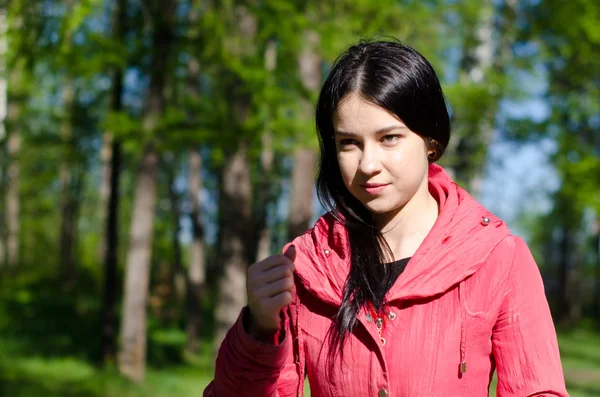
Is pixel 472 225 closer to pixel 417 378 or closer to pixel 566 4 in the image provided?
pixel 417 378

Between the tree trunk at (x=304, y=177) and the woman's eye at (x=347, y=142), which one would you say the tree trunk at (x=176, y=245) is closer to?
the tree trunk at (x=304, y=177)

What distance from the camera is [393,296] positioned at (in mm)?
1819

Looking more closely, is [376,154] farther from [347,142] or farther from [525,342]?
[525,342]

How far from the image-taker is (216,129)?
9.03 m

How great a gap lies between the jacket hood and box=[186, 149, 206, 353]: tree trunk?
14.9m

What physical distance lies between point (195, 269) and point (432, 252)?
1610cm

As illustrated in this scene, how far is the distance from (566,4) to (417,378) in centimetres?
1047

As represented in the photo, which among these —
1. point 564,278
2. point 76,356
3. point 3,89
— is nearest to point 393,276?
point 76,356

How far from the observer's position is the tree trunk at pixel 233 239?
12.0 meters

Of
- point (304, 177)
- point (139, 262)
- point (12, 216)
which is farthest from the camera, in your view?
point (12, 216)

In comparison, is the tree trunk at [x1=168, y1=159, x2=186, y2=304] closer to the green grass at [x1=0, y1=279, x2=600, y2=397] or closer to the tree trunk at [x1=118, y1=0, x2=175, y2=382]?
the green grass at [x1=0, y1=279, x2=600, y2=397]

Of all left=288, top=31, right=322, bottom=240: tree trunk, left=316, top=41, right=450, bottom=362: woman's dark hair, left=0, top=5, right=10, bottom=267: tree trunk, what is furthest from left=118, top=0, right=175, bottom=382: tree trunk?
left=316, top=41, right=450, bottom=362: woman's dark hair

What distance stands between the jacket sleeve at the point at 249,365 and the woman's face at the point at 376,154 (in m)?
0.36

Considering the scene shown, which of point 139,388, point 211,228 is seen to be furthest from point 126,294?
point 211,228
